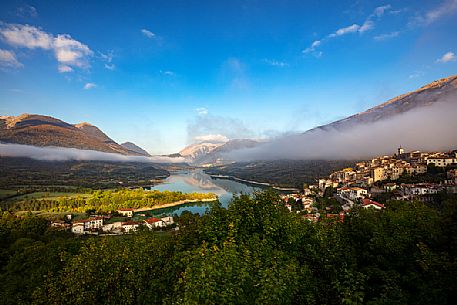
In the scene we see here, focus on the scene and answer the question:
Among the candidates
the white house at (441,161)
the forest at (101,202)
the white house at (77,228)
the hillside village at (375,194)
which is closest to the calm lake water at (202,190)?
the forest at (101,202)

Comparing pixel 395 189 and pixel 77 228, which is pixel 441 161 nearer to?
pixel 395 189

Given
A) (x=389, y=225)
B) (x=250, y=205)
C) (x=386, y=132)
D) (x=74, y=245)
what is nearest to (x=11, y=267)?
(x=74, y=245)

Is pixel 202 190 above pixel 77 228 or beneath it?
beneath

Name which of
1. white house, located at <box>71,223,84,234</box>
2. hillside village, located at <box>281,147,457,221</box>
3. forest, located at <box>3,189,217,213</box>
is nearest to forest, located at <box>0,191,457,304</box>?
hillside village, located at <box>281,147,457,221</box>

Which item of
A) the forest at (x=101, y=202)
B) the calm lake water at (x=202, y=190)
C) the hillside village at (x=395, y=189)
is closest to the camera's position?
the hillside village at (x=395, y=189)

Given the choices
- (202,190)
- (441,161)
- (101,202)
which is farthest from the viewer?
(202,190)

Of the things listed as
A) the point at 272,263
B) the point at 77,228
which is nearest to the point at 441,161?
the point at 272,263

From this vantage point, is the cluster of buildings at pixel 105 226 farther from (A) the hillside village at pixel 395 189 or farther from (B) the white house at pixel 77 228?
(A) the hillside village at pixel 395 189

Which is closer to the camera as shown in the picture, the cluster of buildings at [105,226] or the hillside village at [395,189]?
the hillside village at [395,189]

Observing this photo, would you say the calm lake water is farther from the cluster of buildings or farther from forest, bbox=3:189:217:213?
the cluster of buildings
